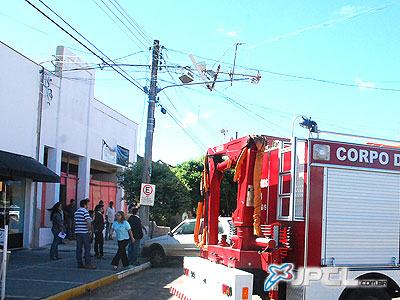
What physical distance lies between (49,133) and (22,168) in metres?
3.74

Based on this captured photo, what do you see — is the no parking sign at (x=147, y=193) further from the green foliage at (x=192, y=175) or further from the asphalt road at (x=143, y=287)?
the green foliage at (x=192, y=175)

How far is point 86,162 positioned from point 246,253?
14889 mm

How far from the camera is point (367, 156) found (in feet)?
20.9

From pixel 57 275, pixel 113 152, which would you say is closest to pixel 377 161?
pixel 57 275

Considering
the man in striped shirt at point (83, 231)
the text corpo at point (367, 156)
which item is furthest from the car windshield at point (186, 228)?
the text corpo at point (367, 156)

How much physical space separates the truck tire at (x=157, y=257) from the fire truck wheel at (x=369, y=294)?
25.8 feet

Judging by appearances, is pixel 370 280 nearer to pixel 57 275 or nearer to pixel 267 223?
pixel 267 223

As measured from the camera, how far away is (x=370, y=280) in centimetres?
627

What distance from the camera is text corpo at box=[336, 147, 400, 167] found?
6262 mm

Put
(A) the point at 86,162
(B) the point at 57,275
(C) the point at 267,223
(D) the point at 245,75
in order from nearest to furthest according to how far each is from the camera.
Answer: (C) the point at 267,223
(B) the point at 57,275
(D) the point at 245,75
(A) the point at 86,162

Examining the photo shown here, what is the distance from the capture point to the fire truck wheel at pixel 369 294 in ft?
20.4

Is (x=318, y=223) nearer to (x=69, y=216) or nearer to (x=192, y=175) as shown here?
(x=69, y=216)

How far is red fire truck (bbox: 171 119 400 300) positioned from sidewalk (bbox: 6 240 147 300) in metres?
3.56

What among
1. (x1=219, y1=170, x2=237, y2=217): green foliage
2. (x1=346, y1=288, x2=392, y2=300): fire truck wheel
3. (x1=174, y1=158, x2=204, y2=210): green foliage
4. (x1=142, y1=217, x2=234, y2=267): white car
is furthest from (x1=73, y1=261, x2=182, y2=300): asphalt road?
(x1=174, y1=158, x2=204, y2=210): green foliage
